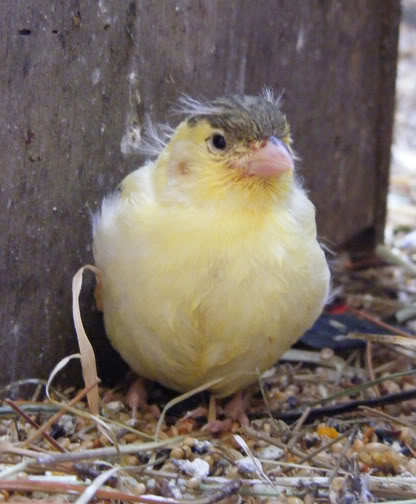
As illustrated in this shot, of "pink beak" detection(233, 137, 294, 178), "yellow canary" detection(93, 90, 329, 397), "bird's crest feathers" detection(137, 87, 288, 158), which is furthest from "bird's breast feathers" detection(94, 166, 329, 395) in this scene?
"bird's crest feathers" detection(137, 87, 288, 158)

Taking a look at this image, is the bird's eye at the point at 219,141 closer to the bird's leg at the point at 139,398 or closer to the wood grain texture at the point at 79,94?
the wood grain texture at the point at 79,94

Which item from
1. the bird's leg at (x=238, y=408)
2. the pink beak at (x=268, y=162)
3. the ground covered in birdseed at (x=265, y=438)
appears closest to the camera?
the ground covered in birdseed at (x=265, y=438)

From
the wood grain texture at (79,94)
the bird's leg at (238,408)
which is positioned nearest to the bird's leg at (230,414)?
the bird's leg at (238,408)

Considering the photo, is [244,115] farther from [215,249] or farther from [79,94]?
Result: [79,94]

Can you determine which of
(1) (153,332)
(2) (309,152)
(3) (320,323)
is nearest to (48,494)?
(1) (153,332)

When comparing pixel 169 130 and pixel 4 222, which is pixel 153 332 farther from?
pixel 169 130

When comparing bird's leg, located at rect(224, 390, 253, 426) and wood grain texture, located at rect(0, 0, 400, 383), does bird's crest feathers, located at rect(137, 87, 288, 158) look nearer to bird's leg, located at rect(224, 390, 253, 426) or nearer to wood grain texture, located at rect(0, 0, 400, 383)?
wood grain texture, located at rect(0, 0, 400, 383)

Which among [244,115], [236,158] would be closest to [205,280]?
[236,158]
